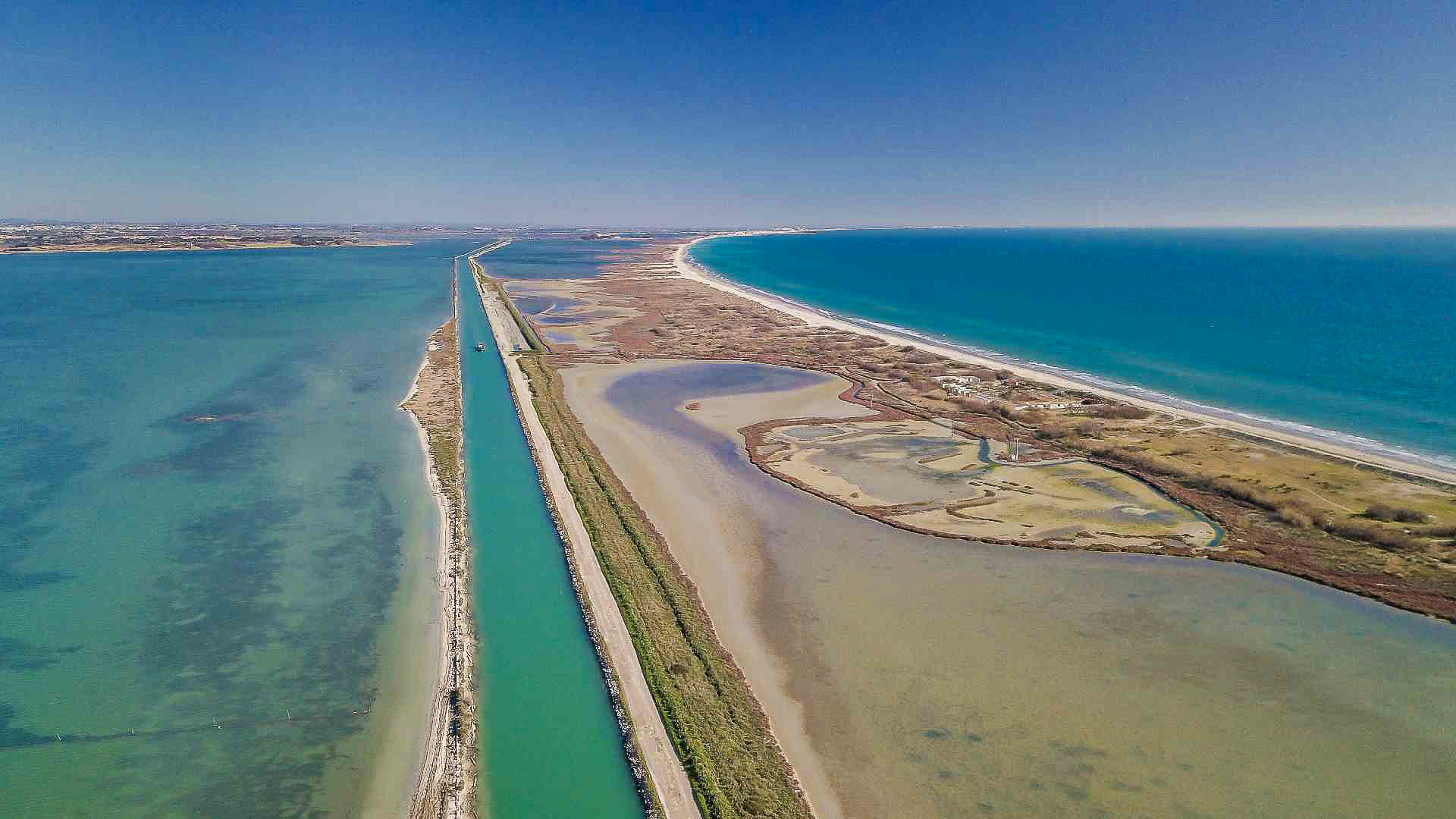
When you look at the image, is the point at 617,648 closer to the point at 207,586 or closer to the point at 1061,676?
the point at 1061,676

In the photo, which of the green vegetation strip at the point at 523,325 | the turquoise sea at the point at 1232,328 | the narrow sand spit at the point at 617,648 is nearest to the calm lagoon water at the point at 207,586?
the narrow sand spit at the point at 617,648

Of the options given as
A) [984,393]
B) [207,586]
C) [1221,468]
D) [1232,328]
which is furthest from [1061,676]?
[1232,328]

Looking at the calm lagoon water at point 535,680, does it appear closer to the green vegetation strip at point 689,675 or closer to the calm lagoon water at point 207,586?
the green vegetation strip at point 689,675

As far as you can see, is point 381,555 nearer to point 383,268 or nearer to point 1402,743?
point 1402,743

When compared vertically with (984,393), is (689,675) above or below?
below

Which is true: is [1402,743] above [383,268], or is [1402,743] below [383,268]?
below

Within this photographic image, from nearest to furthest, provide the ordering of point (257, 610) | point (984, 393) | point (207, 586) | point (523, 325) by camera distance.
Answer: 1. point (257, 610)
2. point (207, 586)
3. point (984, 393)
4. point (523, 325)

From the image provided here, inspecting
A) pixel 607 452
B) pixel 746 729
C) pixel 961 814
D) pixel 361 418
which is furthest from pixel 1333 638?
pixel 361 418
